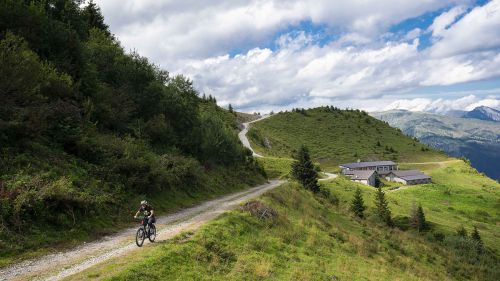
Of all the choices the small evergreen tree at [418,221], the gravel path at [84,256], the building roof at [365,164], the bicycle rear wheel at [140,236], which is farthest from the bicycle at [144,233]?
the building roof at [365,164]

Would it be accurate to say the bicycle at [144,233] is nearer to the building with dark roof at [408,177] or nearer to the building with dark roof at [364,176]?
the building with dark roof at [364,176]

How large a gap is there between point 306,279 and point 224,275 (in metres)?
4.79

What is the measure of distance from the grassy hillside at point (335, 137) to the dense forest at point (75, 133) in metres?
77.1

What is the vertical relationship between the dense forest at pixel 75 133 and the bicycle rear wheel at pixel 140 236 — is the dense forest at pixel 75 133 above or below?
above

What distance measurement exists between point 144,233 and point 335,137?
14531 centimetres

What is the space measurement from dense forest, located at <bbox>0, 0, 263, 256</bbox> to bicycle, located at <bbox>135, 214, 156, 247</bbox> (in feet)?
11.8

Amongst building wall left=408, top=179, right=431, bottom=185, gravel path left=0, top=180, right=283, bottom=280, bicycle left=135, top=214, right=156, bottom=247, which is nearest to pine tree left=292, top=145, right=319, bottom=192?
gravel path left=0, top=180, right=283, bottom=280

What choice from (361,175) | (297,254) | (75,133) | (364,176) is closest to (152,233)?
(297,254)

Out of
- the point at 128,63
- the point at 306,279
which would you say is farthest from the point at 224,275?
the point at 128,63

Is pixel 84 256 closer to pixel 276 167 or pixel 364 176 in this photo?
pixel 276 167

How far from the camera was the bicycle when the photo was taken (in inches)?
729

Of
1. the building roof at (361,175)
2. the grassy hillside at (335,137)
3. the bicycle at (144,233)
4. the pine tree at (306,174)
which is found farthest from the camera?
the grassy hillside at (335,137)

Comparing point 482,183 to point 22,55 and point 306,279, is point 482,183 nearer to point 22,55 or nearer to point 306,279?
point 306,279

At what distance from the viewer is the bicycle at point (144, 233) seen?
18.5 m
